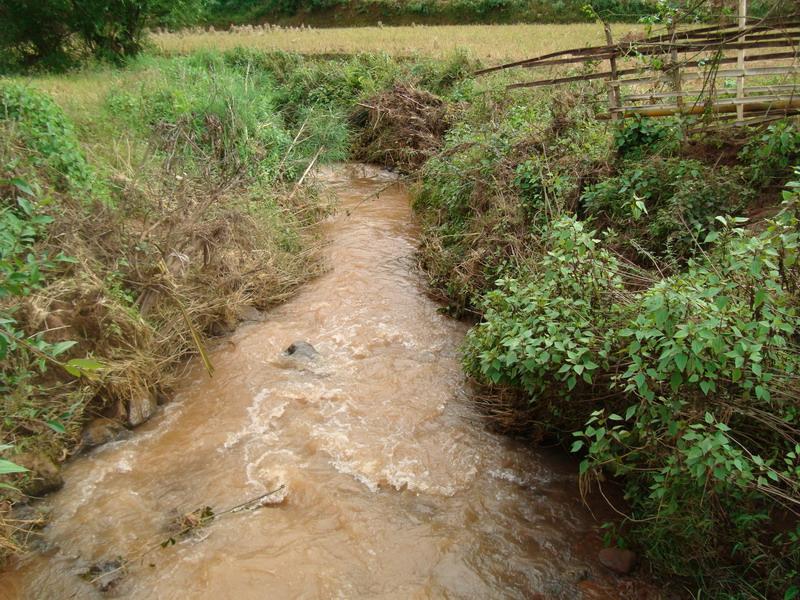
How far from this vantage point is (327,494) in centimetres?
449

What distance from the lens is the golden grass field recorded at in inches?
597

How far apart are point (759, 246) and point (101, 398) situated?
17.4 feet

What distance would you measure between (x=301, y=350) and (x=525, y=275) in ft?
8.37

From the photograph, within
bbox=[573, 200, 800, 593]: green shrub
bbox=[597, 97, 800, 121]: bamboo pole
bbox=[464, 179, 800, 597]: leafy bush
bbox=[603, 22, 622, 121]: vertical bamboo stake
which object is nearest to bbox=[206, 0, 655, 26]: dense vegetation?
bbox=[603, 22, 622, 121]: vertical bamboo stake

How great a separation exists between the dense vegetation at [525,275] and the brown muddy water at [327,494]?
1.26 ft

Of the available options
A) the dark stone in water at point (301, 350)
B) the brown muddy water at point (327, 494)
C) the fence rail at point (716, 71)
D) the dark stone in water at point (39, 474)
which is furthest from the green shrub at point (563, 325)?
the dark stone in water at point (39, 474)

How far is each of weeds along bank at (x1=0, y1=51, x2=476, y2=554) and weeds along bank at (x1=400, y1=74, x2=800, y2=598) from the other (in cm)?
290

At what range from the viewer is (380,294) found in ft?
24.6

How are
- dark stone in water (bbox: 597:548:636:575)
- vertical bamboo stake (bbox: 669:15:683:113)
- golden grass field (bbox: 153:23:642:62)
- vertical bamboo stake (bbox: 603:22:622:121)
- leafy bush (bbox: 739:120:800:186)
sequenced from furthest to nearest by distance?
golden grass field (bbox: 153:23:642:62) → vertical bamboo stake (bbox: 603:22:622:121) → vertical bamboo stake (bbox: 669:15:683:113) → leafy bush (bbox: 739:120:800:186) → dark stone in water (bbox: 597:548:636:575)

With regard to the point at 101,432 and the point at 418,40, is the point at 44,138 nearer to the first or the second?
the point at 101,432

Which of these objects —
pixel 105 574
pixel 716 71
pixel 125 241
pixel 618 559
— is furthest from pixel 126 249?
pixel 716 71

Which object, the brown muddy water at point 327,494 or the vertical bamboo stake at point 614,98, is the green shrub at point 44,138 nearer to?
→ the brown muddy water at point 327,494

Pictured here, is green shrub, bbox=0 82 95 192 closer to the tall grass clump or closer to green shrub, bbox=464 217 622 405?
the tall grass clump

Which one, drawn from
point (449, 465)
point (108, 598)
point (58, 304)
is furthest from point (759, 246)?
point (58, 304)
